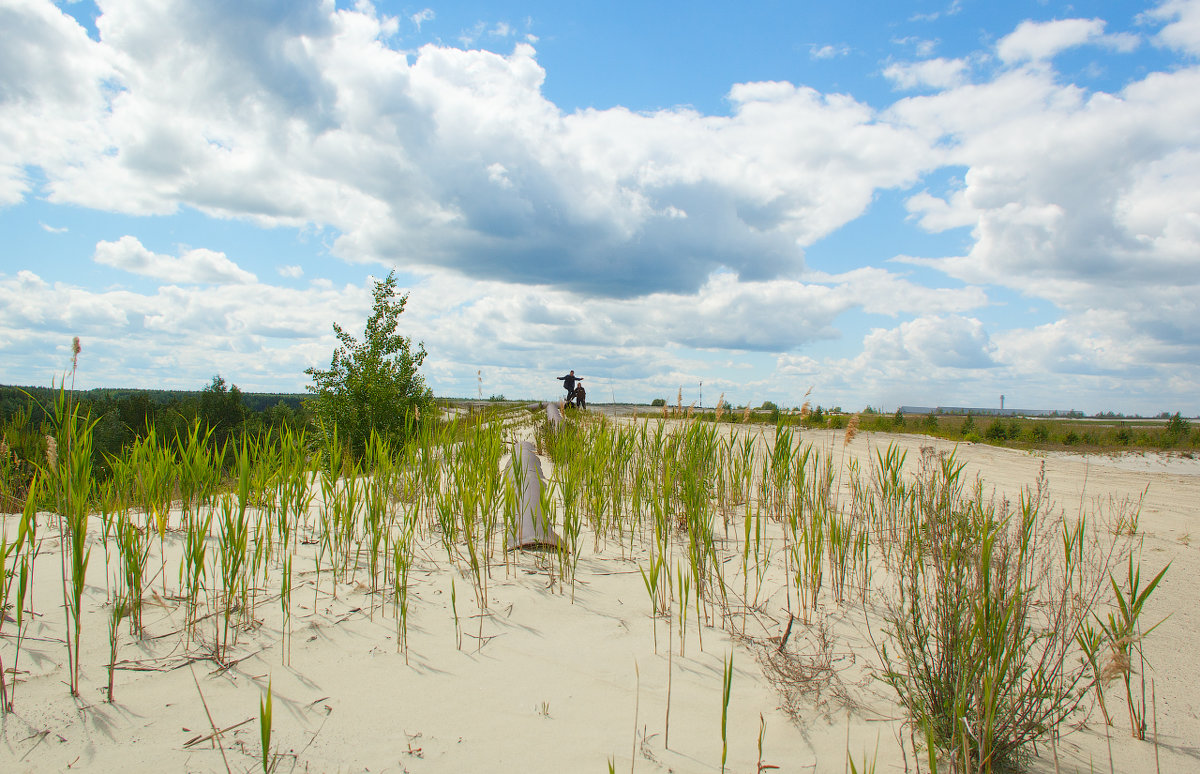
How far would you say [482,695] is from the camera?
2188 millimetres

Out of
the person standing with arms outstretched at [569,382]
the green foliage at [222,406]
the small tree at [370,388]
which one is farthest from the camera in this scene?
the green foliage at [222,406]

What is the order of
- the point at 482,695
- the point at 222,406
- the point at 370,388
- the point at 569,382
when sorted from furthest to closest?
the point at 222,406 → the point at 569,382 → the point at 370,388 → the point at 482,695

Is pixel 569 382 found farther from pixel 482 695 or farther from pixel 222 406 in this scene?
pixel 222 406

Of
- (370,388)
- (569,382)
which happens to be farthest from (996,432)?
(370,388)

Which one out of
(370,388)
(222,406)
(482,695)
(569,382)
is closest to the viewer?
(482,695)

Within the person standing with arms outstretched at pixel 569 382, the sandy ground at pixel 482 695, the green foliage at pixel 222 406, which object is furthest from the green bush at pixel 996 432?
the green foliage at pixel 222 406

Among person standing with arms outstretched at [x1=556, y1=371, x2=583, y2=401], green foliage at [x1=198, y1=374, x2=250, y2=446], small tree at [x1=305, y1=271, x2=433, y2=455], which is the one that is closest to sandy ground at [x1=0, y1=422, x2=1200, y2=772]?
small tree at [x1=305, y1=271, x2=433, y2=455]

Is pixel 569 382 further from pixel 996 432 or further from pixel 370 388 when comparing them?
pixel 996 432

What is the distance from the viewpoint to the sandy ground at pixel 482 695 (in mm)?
1854

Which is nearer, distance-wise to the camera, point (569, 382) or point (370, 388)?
point (370, 388)

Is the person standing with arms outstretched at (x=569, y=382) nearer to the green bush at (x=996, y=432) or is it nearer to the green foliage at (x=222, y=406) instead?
the green bush at (x=996, y=432)

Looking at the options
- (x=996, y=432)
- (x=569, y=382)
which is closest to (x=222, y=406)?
(x=569, y=382)

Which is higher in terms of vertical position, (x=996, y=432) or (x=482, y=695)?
(x=996, y=432)

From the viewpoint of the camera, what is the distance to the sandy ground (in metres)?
1.85
